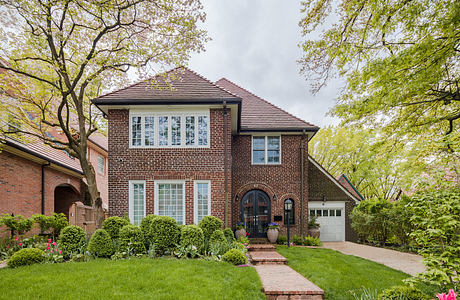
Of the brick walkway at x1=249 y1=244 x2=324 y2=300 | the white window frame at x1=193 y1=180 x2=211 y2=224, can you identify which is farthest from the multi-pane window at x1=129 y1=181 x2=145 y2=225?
the brick walkway at x1=249 y1=244 x2=324 y2=300

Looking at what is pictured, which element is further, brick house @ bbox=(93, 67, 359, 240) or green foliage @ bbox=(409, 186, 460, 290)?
brick house @ bbox=(93, 67, 359, 240)

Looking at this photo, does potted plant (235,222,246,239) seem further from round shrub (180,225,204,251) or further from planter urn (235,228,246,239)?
round shrub (180,225,204,251)

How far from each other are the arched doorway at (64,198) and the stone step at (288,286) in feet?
51.9

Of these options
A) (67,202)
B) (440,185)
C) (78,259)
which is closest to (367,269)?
(440,185)

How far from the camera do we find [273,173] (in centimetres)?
1309

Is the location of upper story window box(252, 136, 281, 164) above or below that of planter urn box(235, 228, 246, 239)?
above

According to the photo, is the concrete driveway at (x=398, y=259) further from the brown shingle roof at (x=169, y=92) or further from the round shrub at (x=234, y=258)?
the brown shingle roof at (x=169, y=92)

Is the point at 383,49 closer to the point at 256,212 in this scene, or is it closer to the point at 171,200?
the point at 256,212

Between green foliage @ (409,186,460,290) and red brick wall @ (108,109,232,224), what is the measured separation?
7077mm

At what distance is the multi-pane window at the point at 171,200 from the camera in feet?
33.7

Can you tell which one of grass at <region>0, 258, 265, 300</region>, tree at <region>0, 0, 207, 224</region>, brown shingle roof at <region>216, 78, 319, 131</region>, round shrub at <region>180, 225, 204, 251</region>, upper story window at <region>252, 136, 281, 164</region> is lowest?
grass at <region>0, 258, 265, 300</region>

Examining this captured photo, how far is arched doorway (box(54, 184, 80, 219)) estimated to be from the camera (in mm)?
17438

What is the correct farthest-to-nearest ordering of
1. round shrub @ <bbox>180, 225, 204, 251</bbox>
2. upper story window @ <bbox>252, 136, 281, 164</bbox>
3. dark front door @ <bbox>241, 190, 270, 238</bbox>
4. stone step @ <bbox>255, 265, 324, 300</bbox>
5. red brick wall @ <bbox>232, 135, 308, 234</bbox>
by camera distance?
upper story window @ <bbox>252, 136, 281, 164</bbox> → red brick wall @ <bbox>232, 135, 308, 234</bbox> → dark front door @ <bbox>241, 190, 270, 238</bbox> → round shrub @ <bbox>180, 225, 204, 251</bbox> → stone step @ <bbox>255, 265, 324, 300</bbox>

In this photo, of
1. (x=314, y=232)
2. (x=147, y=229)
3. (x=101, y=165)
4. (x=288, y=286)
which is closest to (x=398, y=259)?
(x=314, y=232)
